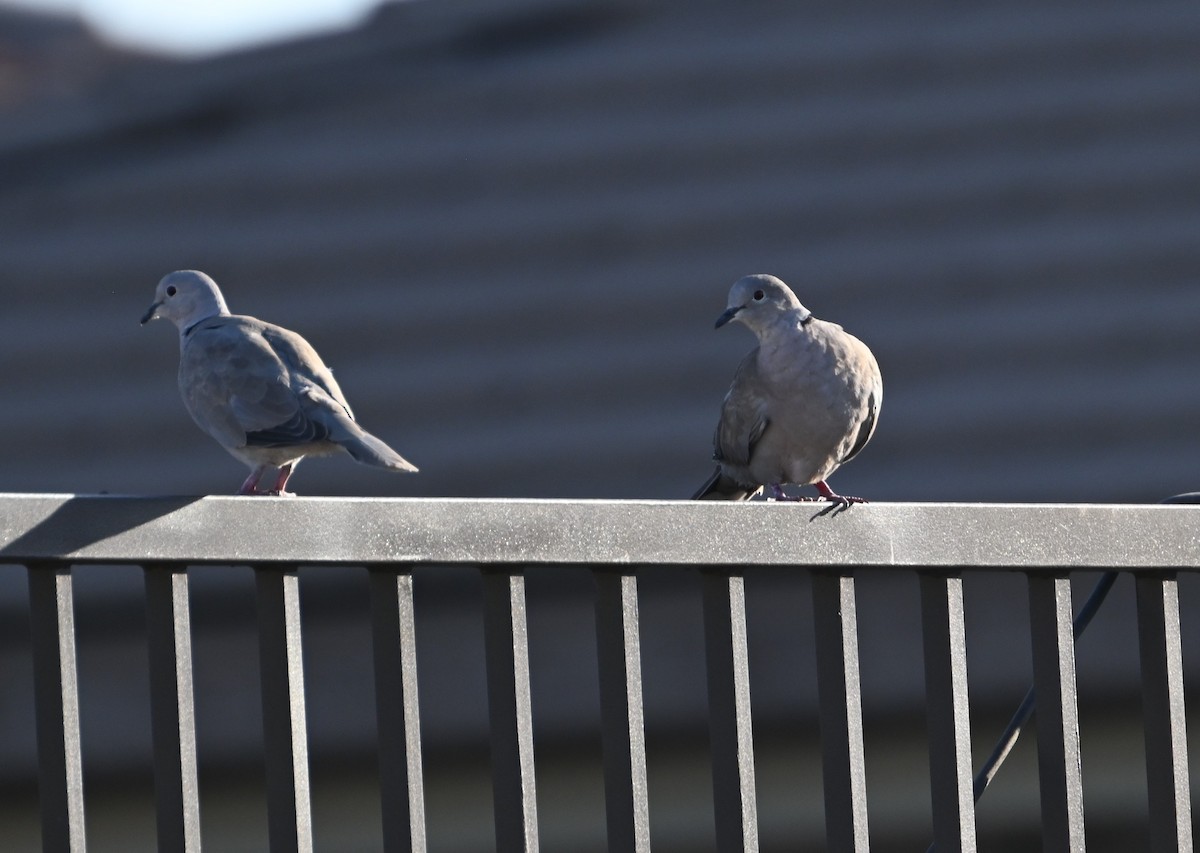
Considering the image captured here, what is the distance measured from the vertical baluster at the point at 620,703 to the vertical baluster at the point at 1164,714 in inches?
30.6

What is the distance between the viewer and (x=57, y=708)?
190cm

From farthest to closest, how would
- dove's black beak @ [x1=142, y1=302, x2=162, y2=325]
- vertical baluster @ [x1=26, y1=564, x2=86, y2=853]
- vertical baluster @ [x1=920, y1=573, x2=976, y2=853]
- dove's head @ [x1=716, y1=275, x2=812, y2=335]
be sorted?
dove's black beak @ [x1=142, y1=302, x2=162, y2=325], dove's head @ [x1=716, y1=275, x2=812, y2=335], vertical baluster @ [x1=920, y1=573, x2=976, y2=853], vertical baluster @ [x1=26, y1=564, x2=86, y2=853]

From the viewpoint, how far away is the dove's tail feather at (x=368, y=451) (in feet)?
9.09

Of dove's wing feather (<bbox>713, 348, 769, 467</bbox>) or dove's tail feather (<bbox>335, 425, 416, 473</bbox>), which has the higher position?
dove's wing feather (<bbox>713, 348, 769, 467</bbox>)

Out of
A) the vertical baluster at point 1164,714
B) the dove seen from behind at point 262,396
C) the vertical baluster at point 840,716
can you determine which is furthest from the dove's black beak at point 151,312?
the vertical baluster at point 1164,714

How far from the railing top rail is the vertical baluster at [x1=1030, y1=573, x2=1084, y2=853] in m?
0.06

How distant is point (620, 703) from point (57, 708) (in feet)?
2.28

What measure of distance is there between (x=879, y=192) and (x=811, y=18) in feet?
2.82

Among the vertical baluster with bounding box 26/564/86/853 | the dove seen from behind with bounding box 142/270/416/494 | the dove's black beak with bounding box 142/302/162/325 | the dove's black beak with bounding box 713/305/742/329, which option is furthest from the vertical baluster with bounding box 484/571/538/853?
the dove's black beak with bounding box 142/302/162/325

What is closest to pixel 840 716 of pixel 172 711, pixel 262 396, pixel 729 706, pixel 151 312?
pixel 729 706

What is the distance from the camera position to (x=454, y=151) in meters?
7.24

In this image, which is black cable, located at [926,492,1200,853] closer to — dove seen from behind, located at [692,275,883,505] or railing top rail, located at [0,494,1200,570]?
railing top rail, located at [0,494,1200,570]

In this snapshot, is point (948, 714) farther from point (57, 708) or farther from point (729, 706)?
point (57, 708)

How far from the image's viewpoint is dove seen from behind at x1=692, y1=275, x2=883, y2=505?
3.65 m
